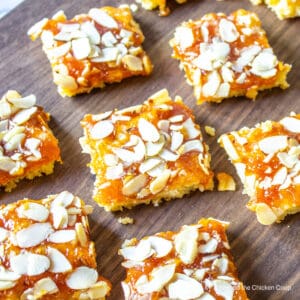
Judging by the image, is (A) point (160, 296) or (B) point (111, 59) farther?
(B) point (111, 59)

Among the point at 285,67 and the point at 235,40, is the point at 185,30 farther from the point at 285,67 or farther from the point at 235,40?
the point at 285,67

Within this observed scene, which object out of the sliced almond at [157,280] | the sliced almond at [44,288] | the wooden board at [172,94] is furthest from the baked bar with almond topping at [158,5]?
the sliced almond at [44,288]

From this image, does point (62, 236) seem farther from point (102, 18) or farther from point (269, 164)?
point (102, 18)

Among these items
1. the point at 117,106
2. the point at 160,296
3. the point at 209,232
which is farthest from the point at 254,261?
the point at 117,106

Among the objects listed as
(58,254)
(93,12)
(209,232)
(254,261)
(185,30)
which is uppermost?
(93,12)

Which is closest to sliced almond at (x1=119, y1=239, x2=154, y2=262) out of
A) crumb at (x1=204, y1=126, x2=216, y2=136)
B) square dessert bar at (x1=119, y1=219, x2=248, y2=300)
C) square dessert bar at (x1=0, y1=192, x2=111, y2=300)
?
square dessert bar at (x1=119, y1=219, x2=248, y2=300)

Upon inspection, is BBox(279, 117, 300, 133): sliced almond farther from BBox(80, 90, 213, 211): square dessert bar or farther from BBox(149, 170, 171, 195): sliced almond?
BBox(149, 170, 171, 195): sliced almond

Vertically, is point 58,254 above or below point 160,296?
above
